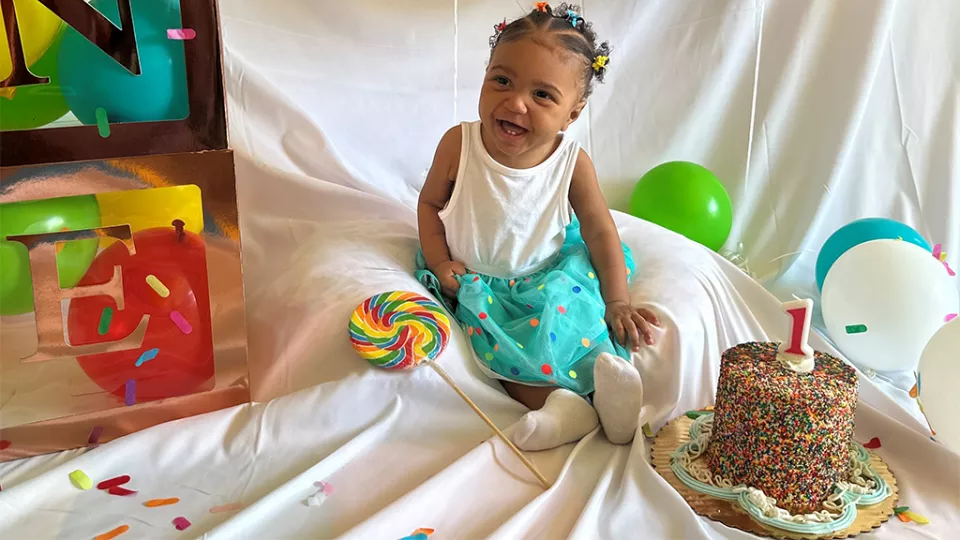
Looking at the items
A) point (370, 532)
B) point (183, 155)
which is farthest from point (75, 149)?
point (370, 532)

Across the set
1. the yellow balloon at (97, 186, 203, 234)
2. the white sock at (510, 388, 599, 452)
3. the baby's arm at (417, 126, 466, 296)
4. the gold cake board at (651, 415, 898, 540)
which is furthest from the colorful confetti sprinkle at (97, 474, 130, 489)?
the gold cake board at (651, 415, 898, 540)

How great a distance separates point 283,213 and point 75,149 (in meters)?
0.72

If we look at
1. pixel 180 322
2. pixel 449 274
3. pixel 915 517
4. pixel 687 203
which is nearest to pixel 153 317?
pixel 180 322

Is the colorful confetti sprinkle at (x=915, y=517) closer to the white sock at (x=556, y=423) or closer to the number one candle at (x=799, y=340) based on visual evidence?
the number one candle at (x=799, y=340)

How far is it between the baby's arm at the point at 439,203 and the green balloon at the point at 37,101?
0.75 m

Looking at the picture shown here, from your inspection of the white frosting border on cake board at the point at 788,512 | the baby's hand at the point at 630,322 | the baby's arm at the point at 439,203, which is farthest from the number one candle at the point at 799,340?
the baby's arm at the point at 439,203

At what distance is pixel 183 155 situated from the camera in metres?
1.28

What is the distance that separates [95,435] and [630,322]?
3.11 feet

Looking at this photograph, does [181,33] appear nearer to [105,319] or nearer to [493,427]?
[105,319]

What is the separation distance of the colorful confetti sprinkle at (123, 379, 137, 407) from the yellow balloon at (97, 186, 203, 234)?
25 cm

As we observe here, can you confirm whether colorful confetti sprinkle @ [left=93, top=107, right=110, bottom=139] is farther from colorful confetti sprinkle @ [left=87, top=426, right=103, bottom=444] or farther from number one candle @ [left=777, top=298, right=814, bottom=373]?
number one candle @ [left=777, top=298, right=814, bottom=373]

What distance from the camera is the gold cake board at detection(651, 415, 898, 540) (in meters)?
1.17

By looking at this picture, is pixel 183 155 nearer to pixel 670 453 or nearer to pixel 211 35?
pixel 211 35

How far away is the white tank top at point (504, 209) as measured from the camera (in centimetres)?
170
